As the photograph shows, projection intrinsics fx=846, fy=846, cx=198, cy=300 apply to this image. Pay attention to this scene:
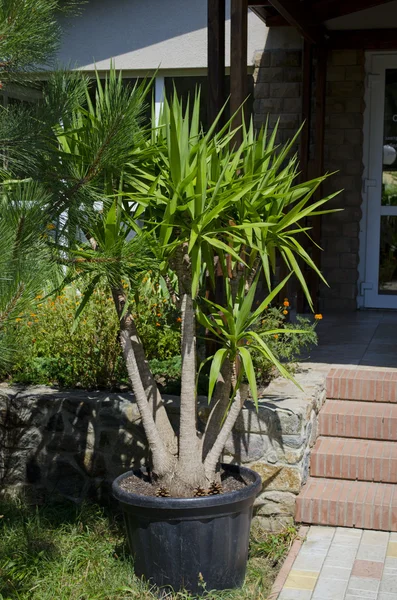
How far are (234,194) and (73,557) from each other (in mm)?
2037

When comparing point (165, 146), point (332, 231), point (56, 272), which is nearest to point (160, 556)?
point (56, 272)

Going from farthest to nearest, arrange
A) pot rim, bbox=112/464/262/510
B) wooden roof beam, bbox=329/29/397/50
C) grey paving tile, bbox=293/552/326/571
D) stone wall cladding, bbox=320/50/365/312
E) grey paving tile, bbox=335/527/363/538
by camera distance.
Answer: stone wall cladding, bbox=320/50/365/312, wooden roof beam, bbox=329/29/397/50, grey paving tile, bbox=335/527/363/538, grey paving tile, bbox=293/552/326/571, pot rim, bbox=112/464/262/510

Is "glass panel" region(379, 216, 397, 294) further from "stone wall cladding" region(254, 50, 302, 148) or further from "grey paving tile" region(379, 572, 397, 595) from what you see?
"grey paving tile" region(379, 572, 397, 595)

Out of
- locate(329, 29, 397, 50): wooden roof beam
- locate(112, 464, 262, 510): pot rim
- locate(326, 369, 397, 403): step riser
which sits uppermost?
locate(329, 29, 397, 50): wooden roof beam

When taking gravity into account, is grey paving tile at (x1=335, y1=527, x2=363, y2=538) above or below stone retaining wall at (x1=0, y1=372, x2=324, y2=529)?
below

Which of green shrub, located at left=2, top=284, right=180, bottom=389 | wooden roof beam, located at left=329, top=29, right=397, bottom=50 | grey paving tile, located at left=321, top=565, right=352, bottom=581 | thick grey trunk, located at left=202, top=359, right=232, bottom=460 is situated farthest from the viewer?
wooden roof beam, located at left=329, top=29, right=397, bottom=50

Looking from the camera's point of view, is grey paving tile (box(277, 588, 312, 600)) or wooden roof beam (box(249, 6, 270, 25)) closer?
grey paving tile (box(277, 588, 312, 600))

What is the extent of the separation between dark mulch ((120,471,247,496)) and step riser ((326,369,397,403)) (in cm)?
129

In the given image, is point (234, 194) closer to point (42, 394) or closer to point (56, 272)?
point (56, 272)

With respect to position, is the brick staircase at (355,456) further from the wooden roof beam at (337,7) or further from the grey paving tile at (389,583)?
the wooden roof beam at (337,7)

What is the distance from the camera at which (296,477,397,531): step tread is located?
15.1 ft

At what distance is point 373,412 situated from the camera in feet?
17.2

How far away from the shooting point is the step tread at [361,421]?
517 centimetres

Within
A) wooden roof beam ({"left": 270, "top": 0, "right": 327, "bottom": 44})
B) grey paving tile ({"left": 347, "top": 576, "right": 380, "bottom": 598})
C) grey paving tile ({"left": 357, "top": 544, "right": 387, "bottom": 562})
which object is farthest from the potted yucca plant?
wooden roof beam ({"left": 270, "top": 0, "right": 327, "bottom": 44})
